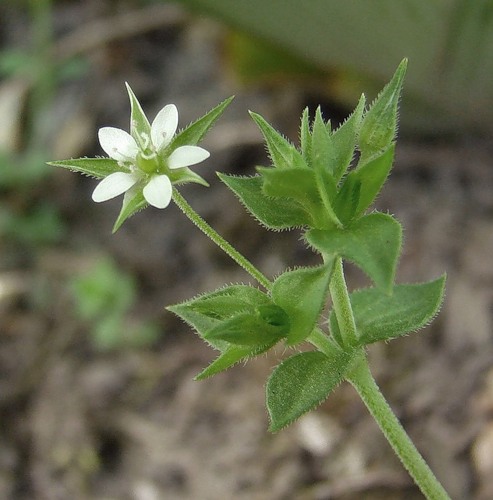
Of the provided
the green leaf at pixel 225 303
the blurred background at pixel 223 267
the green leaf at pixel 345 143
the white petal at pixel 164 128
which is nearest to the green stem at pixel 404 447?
the green leaf at pixel 225 303

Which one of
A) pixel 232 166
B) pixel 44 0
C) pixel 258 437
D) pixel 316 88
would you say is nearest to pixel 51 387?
pixel 258 437

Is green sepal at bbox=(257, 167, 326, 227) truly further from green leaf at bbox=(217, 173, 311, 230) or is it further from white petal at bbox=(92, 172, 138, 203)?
white petal at bbox=(92, 172, 138, 203)

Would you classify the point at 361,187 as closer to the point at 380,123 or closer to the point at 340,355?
the point at 380,123

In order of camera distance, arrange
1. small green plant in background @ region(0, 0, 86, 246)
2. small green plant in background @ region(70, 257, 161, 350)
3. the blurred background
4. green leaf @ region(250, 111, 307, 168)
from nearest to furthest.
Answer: green leaf @ region(250, 111, 307, 168), the blurred background, small green plant in background @ region(70, 257, 161, 350), small green plant in background @ region(0, 0, 86, 246)

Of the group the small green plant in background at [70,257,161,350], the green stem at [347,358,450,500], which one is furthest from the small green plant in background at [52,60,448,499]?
the small green plant in background at [70,257,161,350]

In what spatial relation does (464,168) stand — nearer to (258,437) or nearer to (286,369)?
(258,437)

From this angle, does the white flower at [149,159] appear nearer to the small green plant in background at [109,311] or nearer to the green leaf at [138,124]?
the green leaf at [138,124]
